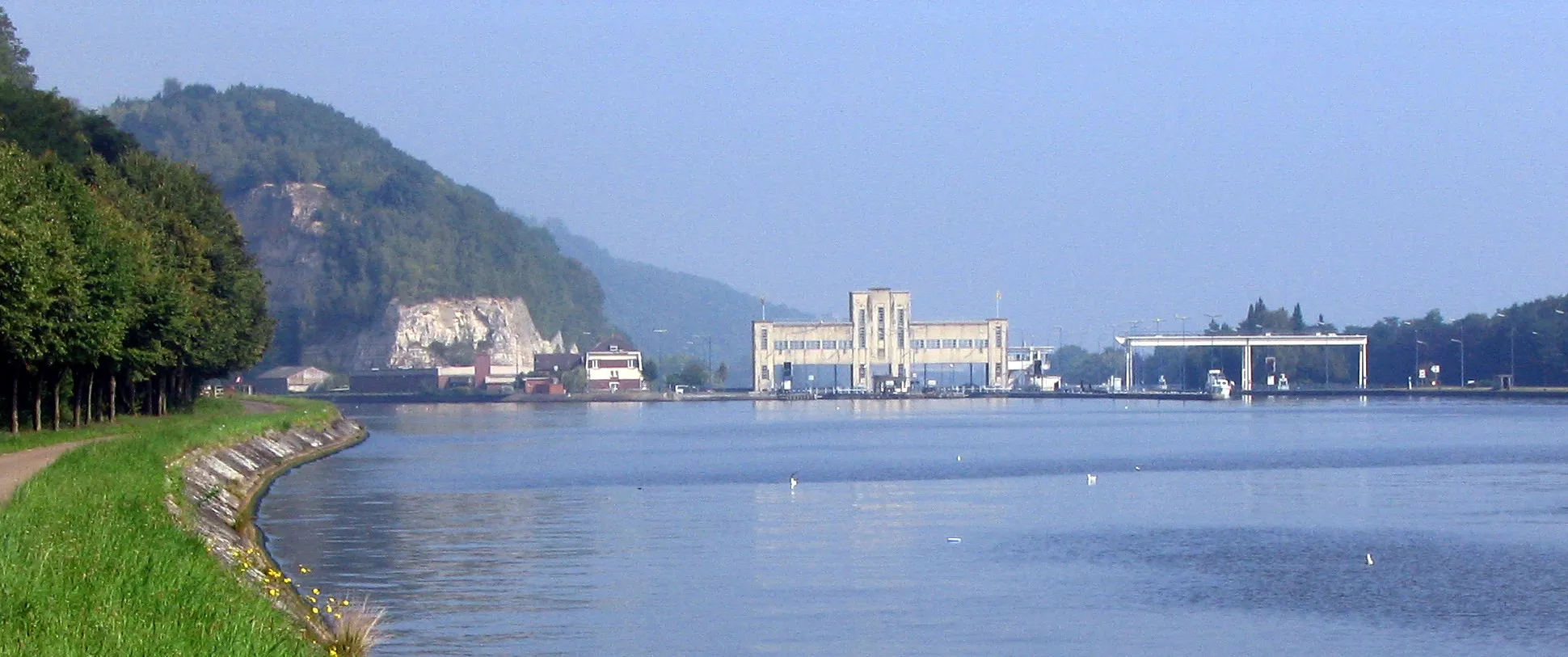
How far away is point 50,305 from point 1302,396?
130 metres

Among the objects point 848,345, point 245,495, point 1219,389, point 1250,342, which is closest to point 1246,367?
point 1250,342

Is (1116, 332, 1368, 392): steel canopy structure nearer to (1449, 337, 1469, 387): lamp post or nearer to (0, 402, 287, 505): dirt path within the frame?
(1449, 337, 1469, 387): lamp post

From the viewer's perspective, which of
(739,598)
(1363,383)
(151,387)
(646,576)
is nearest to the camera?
(739,598)

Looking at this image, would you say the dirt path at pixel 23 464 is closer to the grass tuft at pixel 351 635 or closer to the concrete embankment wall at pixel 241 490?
the concrete embankment wall at pixel 241 490

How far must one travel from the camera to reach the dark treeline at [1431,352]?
473 feet

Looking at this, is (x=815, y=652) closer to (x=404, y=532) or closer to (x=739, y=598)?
(x=739, y=598)

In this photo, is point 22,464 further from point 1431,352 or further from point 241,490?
point 1431,352

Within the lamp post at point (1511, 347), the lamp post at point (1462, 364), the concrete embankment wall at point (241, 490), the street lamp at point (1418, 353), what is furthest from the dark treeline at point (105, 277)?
the street lamp at point (1418, 353)

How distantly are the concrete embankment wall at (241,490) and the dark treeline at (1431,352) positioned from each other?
10327 cm

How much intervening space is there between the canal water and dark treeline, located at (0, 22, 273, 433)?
19.0ft

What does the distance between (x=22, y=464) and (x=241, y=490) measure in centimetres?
844

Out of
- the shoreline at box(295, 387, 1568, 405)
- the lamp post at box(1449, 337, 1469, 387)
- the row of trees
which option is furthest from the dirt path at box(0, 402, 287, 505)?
the lamp post at box(1449, 337, 1469, 387)

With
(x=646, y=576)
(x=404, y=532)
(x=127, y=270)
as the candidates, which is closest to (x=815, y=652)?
(x=646, y=576)

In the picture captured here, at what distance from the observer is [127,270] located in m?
44.7
